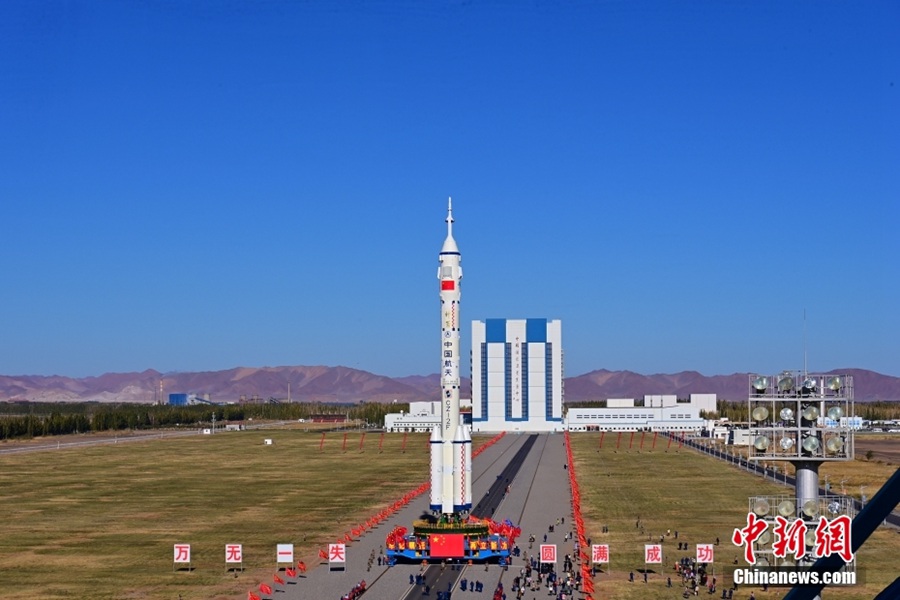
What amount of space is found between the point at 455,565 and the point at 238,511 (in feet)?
117

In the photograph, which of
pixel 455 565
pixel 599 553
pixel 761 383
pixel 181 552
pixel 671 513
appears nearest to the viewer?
pixel 761 383

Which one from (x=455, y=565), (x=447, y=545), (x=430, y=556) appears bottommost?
(x=455, y=565)

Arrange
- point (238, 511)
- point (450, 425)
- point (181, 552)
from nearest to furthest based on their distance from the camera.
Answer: point (181, 552)
point (450, 425)
point (238, 511)

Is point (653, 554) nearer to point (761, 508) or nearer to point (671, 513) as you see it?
point (761, 508)

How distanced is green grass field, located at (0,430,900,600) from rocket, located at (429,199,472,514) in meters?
10.4

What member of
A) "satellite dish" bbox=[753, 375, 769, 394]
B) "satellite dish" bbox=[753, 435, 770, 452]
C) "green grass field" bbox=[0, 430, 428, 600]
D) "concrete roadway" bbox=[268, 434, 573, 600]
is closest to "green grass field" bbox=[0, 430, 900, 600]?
"green grass field" bbox=[0, 430, 428, 600]

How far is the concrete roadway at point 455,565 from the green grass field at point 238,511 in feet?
9.97

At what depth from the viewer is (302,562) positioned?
73.6 m

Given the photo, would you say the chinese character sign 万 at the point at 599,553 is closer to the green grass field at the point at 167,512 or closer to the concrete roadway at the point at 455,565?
the concrete roadway at the point at 455,565

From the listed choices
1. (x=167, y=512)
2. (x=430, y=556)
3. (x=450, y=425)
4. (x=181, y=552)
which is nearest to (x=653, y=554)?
(x=430, y=556)

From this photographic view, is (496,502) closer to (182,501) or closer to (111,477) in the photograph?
(182,501)

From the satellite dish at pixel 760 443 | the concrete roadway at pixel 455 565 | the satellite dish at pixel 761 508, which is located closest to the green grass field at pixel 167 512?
the concrete roadway at pixel 455 565

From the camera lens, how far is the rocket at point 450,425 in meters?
79.7

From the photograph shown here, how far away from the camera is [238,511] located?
103 meters
